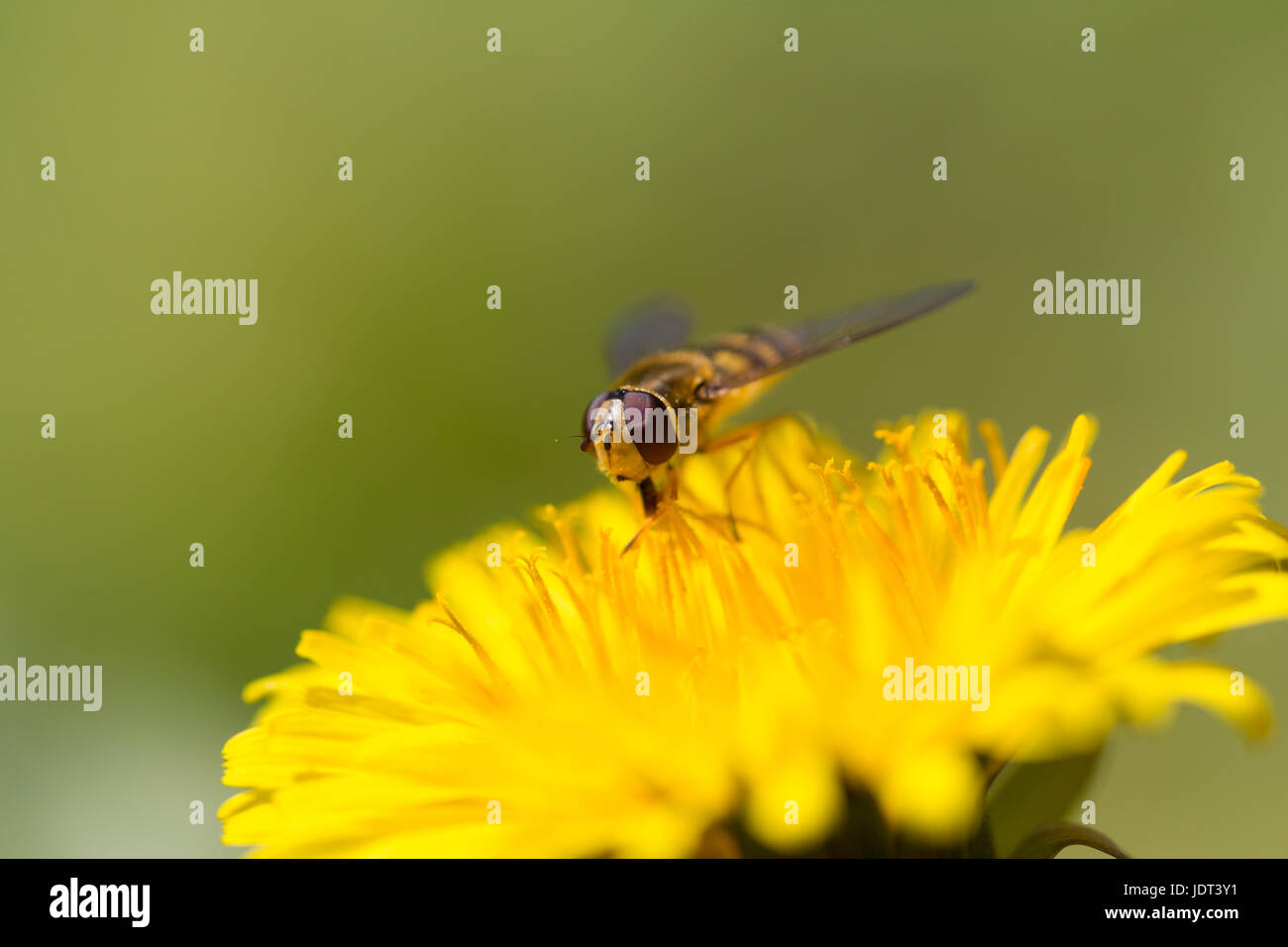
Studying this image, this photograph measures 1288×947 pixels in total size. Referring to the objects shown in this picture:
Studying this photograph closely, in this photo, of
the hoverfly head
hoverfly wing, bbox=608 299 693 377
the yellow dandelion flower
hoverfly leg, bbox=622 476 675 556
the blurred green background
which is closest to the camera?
the yellow dandelion flower

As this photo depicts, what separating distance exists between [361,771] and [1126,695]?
151 centimetres

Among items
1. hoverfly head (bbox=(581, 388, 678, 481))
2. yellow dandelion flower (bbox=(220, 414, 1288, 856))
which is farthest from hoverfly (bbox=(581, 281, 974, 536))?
yellow dandelion flower (bbox=(220, 414, 1288, 856))

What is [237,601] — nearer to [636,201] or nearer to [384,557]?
[384,557]

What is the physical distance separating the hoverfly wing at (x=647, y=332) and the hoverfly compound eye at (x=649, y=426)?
1.42 m

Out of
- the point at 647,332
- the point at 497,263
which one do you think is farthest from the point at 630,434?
the point at 497,263

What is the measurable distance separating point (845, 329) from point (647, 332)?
4.29 feet

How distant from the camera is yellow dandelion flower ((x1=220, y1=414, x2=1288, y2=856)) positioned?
6.32 ft

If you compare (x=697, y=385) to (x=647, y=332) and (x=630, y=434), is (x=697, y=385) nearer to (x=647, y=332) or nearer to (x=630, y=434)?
(x=630, y=434)

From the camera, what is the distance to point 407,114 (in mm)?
5691

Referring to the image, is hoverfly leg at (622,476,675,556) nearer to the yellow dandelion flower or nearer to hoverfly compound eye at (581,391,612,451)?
the yellow dandelion flower

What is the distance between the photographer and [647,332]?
14.0ft

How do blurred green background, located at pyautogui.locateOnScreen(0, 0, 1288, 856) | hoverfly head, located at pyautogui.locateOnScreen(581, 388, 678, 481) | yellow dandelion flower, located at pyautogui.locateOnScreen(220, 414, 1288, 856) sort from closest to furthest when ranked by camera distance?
yellow dandelion flower, located at pyautogui.locateOnScreen(220, 414, 1288, 856) < hoverfly head, located at pyautogui.locateOnScreen(581, 388, 678, 481) < blurred green background, located at pyautogui.locateOnScreen(0, 0, 1288, 856)

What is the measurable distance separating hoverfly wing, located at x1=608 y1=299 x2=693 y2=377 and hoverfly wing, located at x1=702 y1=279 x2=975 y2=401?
0.95m
